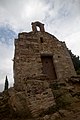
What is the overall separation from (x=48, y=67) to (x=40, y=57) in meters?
1.09

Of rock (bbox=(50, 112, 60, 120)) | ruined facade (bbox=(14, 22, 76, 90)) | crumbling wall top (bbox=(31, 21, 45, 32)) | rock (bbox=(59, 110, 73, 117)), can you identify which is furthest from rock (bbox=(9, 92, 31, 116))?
crumbling wall top (bbox=(31, 21, 45, 32))

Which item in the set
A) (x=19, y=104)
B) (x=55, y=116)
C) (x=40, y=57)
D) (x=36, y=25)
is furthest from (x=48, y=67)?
(x=55, y=116)

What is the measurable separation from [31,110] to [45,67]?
6.09 metres

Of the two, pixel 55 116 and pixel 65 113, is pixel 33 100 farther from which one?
pixel 65 113

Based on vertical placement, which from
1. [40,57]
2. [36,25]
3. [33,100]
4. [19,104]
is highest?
[36,25]

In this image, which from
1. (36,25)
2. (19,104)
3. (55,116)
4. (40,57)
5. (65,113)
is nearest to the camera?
(55,116)

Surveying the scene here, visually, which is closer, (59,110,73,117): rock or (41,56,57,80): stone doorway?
(59,110,73,117): rock

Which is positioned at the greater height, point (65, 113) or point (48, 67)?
point (48, 67)

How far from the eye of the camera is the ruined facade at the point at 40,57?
416 inches

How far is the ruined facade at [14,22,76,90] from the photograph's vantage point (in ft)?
34.7

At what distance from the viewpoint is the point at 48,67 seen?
11.8 meters

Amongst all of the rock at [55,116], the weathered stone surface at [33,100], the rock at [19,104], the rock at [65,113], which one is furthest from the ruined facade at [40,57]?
the rock at [55,116]

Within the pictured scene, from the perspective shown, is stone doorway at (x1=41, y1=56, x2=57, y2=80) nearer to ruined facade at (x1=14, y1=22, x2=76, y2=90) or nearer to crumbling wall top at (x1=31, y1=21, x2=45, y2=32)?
ruined facade at (x1=14, y1=22, x2=76, y2=90)

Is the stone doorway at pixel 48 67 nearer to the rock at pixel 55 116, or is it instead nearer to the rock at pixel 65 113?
the rock at pixel 65 113
